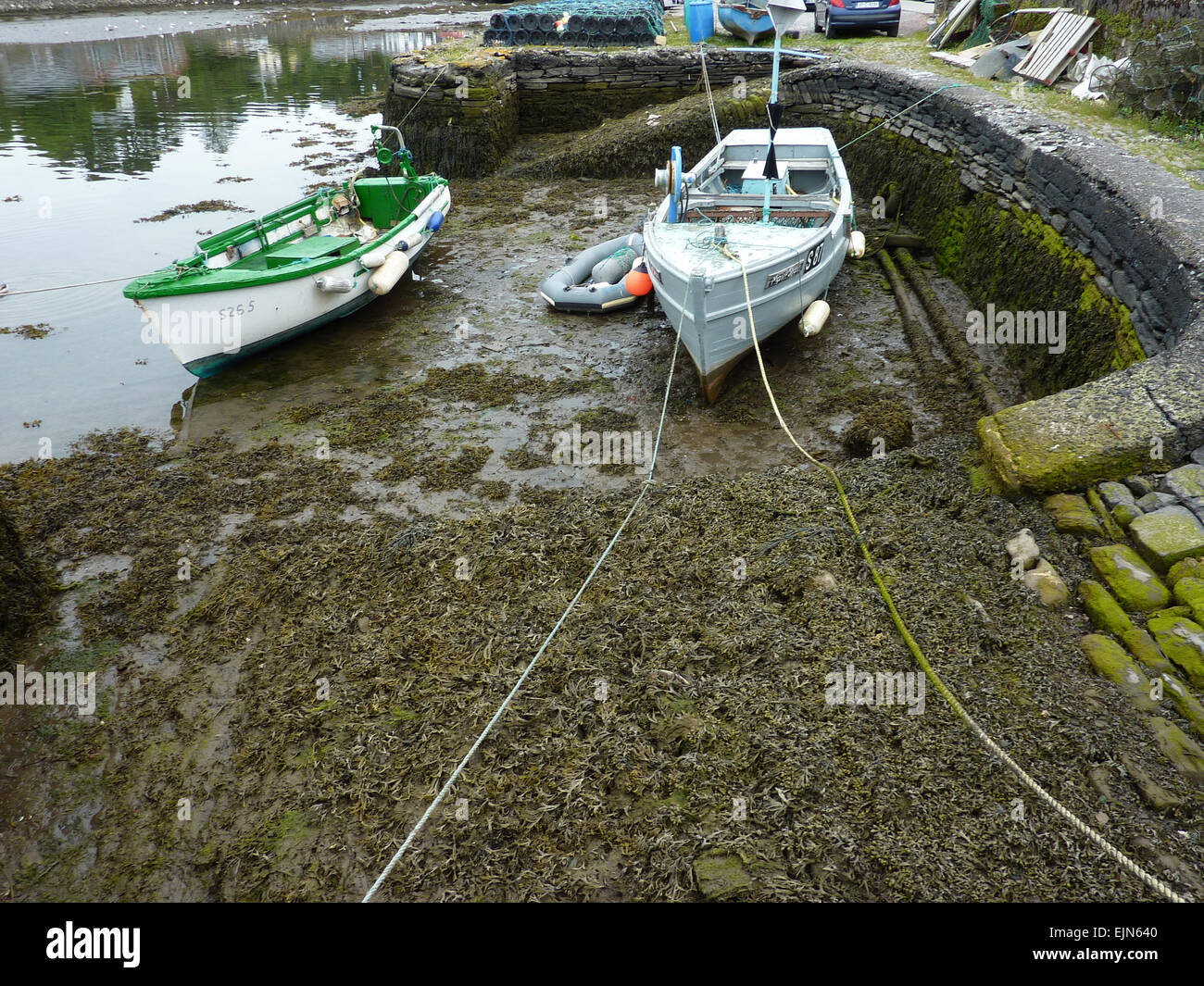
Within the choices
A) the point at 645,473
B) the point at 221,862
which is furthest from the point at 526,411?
the point at 221,862

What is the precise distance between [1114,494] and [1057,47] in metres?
11.0

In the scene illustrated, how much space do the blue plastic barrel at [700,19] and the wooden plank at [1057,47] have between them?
28.7 feet

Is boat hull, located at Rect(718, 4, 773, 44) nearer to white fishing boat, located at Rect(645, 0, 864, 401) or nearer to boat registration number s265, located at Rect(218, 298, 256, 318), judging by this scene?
white fishing boat, located at Rect(645, 0, 864, 401)

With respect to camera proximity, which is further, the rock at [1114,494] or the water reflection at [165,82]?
the water reflection at [165,82]

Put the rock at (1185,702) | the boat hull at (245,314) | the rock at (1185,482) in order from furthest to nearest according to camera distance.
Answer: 1. the boat hull at (245,314)
2. the rock at (1185,482)
3. the rock at (1185,702)

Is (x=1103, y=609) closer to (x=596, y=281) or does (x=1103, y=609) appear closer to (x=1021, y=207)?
(x=1021, y=207)

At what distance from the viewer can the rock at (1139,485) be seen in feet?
15.6

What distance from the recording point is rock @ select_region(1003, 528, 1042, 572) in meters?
4.85

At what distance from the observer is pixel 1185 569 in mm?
4211

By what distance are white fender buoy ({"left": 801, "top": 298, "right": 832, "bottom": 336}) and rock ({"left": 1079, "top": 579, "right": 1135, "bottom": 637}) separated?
462 centimetres

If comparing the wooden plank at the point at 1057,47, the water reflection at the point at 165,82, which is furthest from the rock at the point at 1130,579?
the water reflection at the point at 165,82

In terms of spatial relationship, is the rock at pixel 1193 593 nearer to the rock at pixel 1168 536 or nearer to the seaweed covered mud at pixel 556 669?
the rock at pixel 1168 536

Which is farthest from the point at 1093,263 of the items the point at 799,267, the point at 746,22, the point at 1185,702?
the point at 746,22
